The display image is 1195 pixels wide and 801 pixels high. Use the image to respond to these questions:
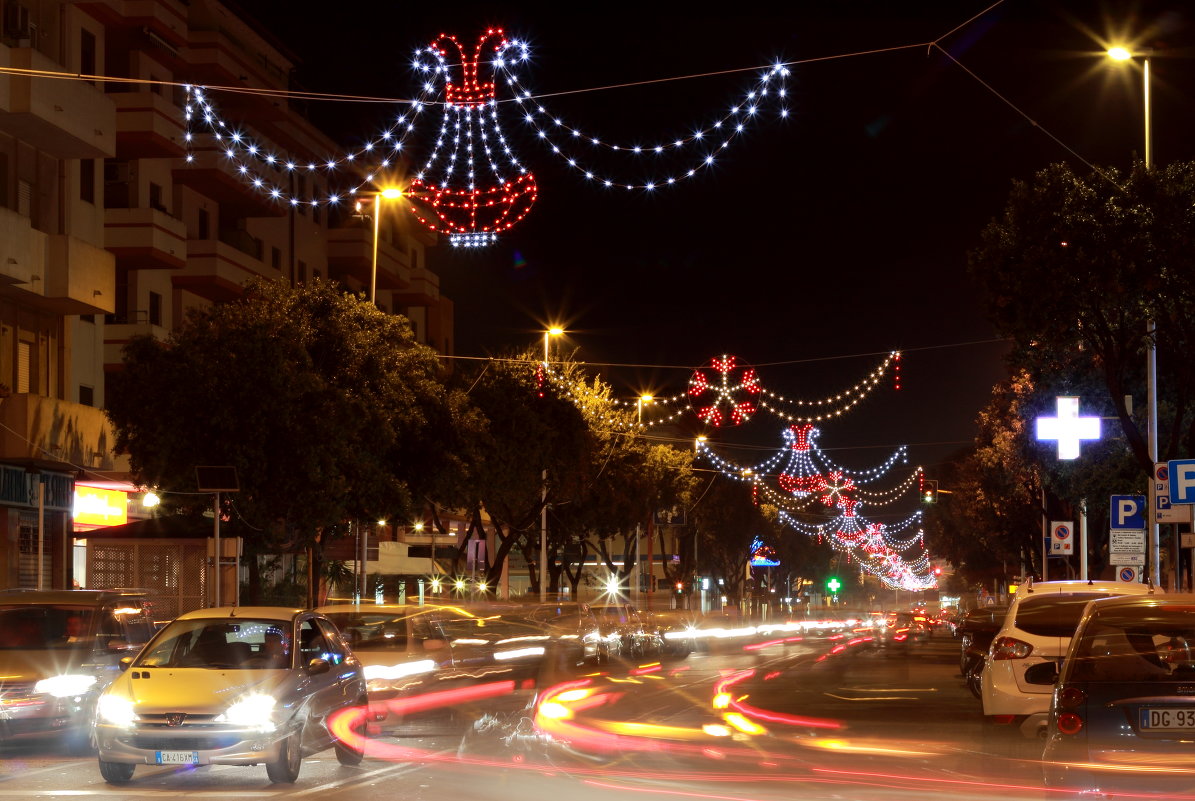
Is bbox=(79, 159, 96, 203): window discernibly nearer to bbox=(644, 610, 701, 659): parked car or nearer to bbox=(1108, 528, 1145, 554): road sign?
bbox=(644, 610, 701, 659): parked car

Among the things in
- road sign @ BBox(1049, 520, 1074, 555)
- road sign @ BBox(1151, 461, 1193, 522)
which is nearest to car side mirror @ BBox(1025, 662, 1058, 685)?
road sign @ BBox(1151, 461, 1193, 522)

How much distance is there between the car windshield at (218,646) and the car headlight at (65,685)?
234 cm

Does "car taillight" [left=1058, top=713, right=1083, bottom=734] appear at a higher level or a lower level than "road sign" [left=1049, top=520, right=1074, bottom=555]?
higher

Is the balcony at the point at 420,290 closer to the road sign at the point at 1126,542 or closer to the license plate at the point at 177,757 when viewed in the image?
the road sign at the point at 1126,542

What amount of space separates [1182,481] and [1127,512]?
8258 millimetres

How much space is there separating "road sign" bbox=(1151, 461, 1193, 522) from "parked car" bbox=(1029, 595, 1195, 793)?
14.4 meters

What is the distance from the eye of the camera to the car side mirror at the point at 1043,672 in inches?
611

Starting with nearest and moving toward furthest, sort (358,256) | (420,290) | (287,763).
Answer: (287,763), (358,256), (420,290)

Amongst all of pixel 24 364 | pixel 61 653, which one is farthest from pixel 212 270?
pixel 61 653

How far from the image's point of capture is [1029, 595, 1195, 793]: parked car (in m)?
8.73

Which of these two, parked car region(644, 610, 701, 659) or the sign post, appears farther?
parked car region(644, 610, 701, 659)

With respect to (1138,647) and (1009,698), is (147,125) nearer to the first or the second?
Answer: (1009,698)

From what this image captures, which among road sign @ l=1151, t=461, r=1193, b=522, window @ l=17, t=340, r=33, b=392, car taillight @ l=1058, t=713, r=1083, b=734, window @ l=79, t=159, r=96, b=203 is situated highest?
window @ l=79, t=159, r=96, b=203

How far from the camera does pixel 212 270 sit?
150 ft
